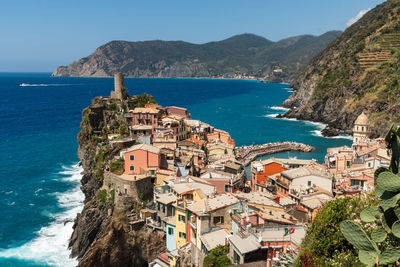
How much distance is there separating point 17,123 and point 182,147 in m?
78.8

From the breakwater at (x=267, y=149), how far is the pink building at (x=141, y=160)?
98.4 ft

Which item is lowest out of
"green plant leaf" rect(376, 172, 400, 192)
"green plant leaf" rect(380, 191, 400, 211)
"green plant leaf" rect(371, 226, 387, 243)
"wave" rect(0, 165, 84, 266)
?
"wave" rect(0, 165, 84, 266)

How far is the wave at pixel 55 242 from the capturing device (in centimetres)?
3484

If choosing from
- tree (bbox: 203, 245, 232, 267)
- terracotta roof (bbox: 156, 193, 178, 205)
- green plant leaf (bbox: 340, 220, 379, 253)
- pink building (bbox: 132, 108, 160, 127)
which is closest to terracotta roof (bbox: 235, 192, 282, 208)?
tree (bbox: 203, 245, 232, 267)

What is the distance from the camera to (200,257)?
24578 mm

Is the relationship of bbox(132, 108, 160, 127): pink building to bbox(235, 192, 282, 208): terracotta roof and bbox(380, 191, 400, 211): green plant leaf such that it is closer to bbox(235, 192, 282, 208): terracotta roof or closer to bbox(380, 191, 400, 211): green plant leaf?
bbox(235, 192, 282, 208): terracotta roof

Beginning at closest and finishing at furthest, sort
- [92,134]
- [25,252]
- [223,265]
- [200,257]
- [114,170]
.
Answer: [223,265]
[200,257]
[25,252]
[114,170]
[92,134]

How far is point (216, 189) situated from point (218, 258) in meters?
13.3

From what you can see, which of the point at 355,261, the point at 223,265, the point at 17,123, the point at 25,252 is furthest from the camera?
the point at 17,123

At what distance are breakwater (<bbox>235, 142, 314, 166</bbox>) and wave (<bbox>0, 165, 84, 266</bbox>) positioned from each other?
32.3 meters

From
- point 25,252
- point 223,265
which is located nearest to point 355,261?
point 223,265

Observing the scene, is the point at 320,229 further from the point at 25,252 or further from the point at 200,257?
the point at 25,252

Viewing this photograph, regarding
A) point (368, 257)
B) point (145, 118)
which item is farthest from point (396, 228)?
point (145, 118)

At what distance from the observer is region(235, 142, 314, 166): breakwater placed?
6822 centimetres
